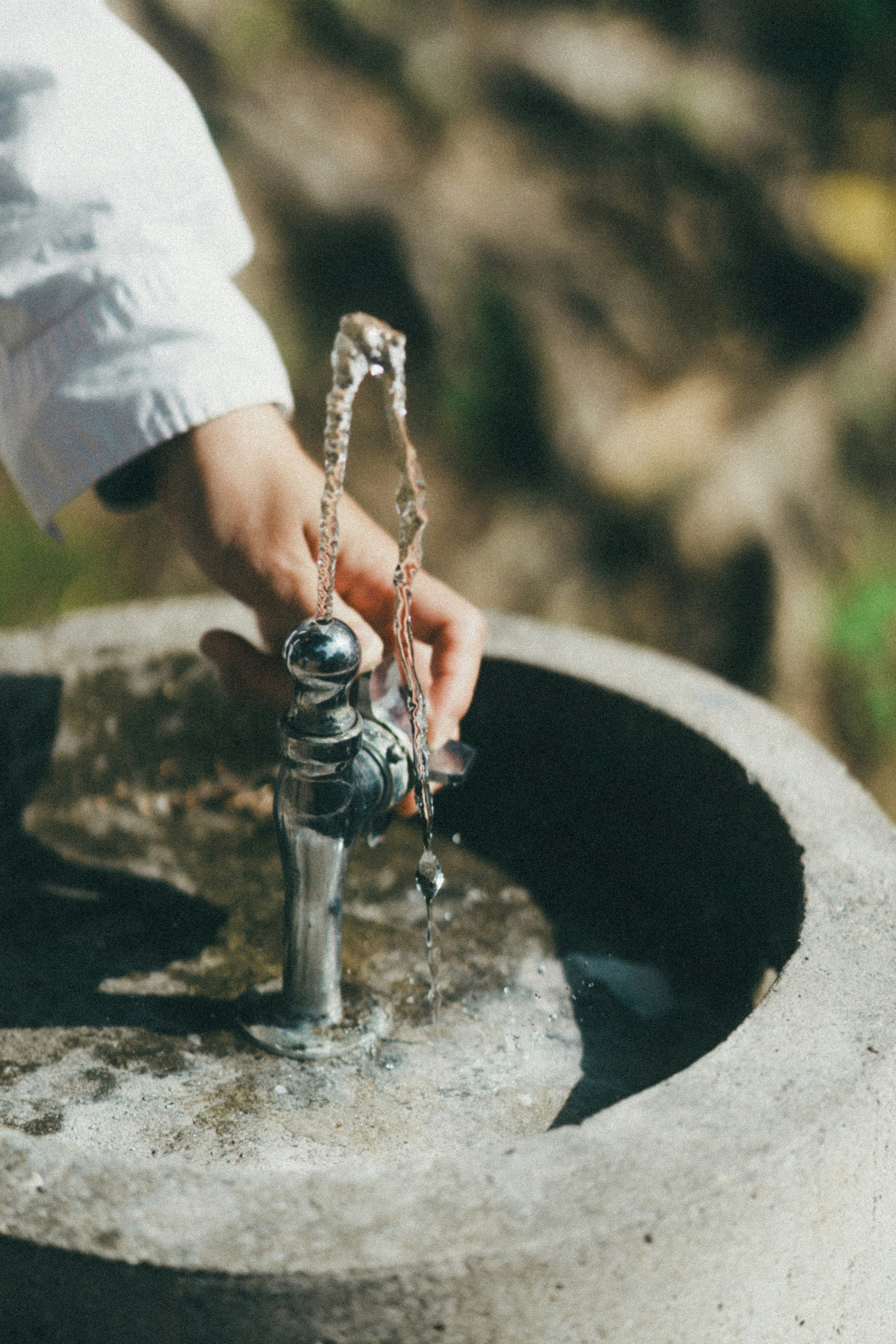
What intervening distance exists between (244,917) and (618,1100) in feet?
1.42

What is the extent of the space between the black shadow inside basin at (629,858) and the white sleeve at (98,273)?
500 mm

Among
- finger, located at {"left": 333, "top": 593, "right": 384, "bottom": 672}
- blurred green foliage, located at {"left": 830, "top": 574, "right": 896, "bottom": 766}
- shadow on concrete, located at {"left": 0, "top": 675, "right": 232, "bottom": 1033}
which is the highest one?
finger, located at {"left": 333, "top": 593, "right": 384, "bottom": 672}

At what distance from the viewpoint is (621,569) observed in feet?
10.4

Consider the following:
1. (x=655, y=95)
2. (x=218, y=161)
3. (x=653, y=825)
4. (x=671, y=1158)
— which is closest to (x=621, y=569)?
(x=655, y=95)

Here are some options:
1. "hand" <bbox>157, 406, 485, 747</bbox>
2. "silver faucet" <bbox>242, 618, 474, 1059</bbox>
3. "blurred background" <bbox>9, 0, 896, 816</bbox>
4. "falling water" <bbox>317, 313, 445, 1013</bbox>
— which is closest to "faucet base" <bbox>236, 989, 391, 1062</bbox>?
"silver faucet" <bbox>242, 618, 474, 1059</bbox>

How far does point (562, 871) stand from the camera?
4.48 feet

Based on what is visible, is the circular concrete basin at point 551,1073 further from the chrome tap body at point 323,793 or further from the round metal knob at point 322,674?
the round metal knob at point 322,674

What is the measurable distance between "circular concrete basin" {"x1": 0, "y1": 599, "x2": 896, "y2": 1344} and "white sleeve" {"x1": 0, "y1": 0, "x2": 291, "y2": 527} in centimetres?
41

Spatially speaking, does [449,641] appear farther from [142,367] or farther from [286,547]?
[142,367]

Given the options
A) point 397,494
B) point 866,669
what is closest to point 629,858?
point 397,494

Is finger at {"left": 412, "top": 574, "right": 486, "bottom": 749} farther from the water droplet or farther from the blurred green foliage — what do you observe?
the blurred green foliage

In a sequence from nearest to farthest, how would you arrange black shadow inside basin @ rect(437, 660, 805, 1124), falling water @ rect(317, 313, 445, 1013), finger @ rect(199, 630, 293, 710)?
falling water @ rect(317, 313, 445, 1013), black shadow inside basin @ rect(437, 660, 805, 1124), finger @ rect(199, 630, 293, 710)

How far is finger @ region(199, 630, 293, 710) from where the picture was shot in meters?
1.22

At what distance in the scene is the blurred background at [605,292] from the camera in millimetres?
3068
